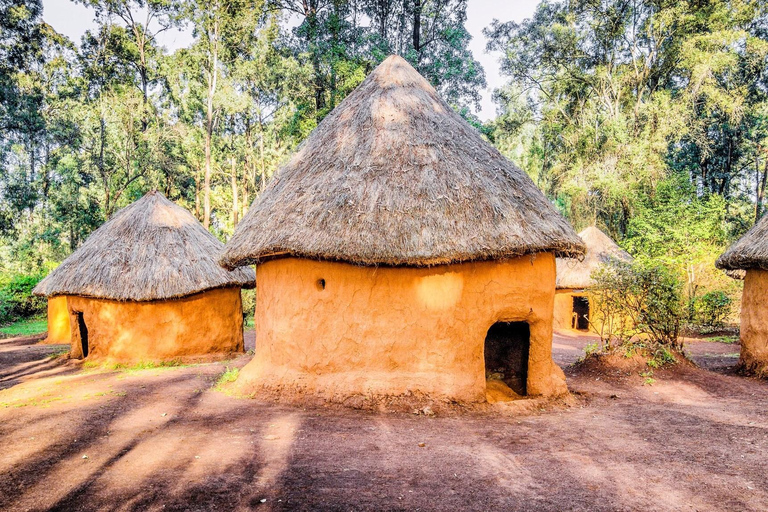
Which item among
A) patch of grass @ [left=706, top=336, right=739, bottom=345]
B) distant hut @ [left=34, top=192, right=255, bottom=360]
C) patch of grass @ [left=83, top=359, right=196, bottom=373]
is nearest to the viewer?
patch of grass @ [left=83, top=359, right=196, bottom=373]

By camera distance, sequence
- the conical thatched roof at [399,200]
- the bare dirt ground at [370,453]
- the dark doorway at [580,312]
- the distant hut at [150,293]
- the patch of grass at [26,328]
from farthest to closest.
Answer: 1. the dark doorway at [580,312]
2. the patch of grass at [26,328]
3. the distant hut at [150,293]
4. the conical thatched roof at [399,200]
5. the bare dirt ground at [370,453]

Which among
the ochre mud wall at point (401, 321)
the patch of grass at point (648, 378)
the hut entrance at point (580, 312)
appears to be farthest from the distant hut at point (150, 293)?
the hut entrance at point (580, 312)

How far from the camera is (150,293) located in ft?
31.7

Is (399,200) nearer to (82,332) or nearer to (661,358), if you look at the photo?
(661,358)

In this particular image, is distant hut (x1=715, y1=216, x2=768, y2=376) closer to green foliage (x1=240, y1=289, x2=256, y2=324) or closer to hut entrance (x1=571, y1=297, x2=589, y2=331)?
hut entrance (x1=571, y1=297, x2=589, y2=331)

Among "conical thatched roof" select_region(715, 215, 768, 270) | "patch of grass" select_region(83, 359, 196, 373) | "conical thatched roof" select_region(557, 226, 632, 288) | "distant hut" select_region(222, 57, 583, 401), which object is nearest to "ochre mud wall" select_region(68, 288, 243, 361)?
"patch of grass" select_region(83, 359, 196, 373)

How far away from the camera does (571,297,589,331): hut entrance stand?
59.8ft

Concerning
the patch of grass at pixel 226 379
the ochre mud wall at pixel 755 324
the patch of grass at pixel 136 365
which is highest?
the ochre mud wall at pixel 755 324

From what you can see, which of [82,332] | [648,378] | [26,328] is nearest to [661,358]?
[648,378]

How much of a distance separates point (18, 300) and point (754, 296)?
24.1 metres

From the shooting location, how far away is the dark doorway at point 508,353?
8.05 metres

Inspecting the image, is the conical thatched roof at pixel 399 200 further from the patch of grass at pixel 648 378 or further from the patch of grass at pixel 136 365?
the patch of grass at pixel 136 365

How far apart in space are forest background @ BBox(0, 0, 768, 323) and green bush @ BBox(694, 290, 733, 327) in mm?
268

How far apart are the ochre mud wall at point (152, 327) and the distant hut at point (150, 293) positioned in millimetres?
19
